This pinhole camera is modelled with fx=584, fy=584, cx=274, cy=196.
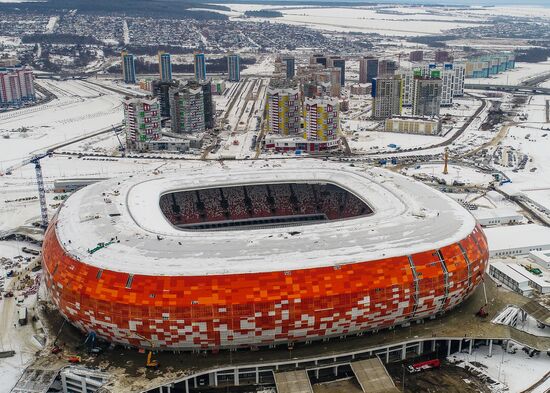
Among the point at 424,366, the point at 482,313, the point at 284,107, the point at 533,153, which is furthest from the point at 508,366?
the point at 284,107

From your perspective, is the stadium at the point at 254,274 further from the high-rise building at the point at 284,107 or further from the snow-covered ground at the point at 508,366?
the high-rise building at the point at 284,107

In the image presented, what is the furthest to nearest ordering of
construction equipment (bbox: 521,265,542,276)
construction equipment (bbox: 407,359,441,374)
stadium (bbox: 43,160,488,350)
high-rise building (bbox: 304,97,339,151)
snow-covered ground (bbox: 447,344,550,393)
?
high-rise building (bbox: 304,97,339,151) < construction equipment (bbox: 521,265,542,276) < construction equipment (bbox: 407,359,441,374) < snow-covered ground (bbox: 447,344,550,393) < stadium (bbox: 43,160,488,350)

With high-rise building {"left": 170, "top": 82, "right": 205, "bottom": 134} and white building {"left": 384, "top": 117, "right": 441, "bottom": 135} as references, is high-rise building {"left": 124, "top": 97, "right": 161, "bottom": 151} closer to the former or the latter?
high-rise building {"left": 170, "top": 82, "right": 205, "bottom": 134}

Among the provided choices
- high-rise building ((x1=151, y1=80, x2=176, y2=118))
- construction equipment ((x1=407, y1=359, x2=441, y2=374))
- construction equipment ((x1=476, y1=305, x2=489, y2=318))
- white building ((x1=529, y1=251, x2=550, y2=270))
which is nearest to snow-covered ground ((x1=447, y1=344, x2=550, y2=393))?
construction equipment ((x1=407, y1=359, x2=441, y2=374))

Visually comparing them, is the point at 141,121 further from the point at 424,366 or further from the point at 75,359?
the point at 424,366

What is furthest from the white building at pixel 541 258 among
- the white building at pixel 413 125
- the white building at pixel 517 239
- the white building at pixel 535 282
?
the white building at pixel 413 125
